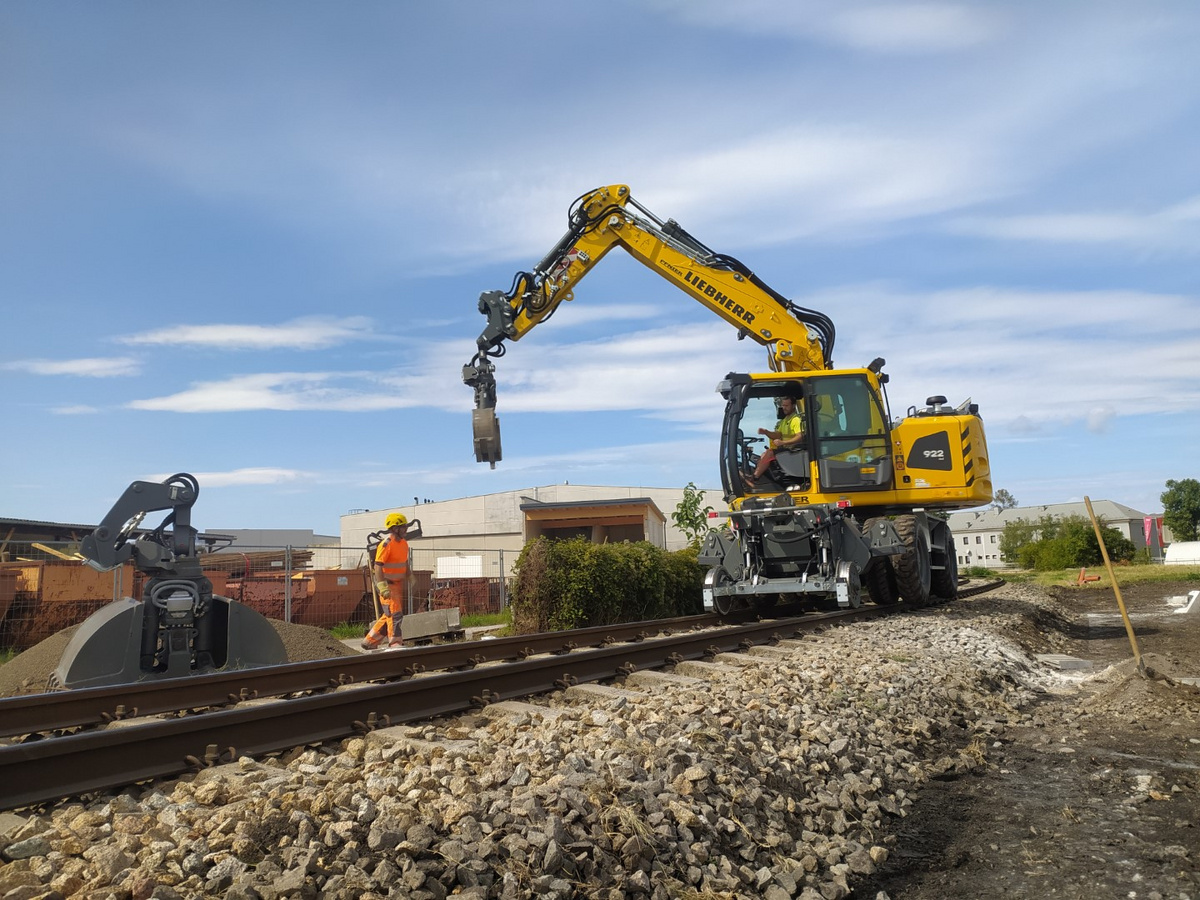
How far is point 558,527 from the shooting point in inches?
1278

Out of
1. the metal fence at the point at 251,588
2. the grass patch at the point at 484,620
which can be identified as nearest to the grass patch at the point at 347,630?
the metal fence at the point at 251,588

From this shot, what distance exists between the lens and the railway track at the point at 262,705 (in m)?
3.82

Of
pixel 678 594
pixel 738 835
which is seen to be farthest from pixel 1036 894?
pixel 678 594

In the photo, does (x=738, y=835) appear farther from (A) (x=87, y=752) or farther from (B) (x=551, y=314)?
(B) (x=551, y=314)

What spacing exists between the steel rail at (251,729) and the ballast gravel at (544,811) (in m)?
0.14

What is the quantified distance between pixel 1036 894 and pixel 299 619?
13.3 meters

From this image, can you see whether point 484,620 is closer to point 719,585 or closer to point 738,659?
point 719,585

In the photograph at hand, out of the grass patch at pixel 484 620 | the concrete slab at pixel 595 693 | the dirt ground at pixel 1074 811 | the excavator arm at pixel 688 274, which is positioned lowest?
the dirt ground at pixel 1074 811

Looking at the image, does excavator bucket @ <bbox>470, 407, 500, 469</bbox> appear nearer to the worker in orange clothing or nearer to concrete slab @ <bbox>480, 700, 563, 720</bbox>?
the worker in orange clothing

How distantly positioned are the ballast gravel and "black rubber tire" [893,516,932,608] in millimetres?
6426

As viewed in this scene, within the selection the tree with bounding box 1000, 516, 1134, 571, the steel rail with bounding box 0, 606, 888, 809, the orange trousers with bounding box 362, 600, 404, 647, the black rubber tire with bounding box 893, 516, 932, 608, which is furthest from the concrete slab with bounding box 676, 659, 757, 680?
the tree with bounding box 1000, 516, 1134, 571

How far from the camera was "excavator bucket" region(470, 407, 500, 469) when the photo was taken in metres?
11.1

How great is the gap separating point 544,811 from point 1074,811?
9.89ft

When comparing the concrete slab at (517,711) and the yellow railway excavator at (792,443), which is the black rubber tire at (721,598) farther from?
the concrete slab at (517,711)
